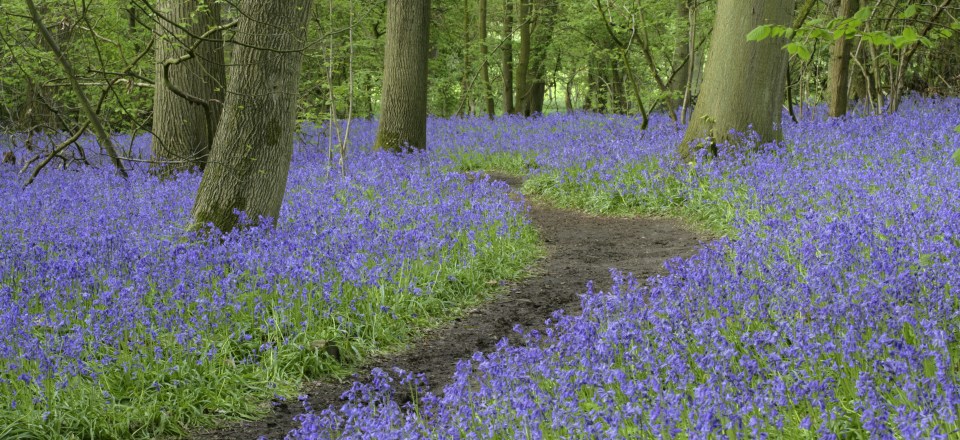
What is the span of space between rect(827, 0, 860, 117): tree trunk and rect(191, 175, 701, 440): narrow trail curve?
5.87 m

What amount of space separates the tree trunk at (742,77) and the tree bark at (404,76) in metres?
5.09

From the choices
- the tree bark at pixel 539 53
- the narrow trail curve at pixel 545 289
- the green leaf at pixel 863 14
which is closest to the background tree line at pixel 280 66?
the green leaf at pixel 863 14

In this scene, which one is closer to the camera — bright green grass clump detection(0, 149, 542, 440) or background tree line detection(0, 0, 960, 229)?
bright green grass clump detection(0, 149, 542, 440)

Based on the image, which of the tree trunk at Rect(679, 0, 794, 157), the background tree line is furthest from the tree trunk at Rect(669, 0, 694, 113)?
the tree trunk at Rect(679, 0, 794, 157)

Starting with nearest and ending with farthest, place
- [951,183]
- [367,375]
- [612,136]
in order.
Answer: [367,375], [951,183], [612,136]

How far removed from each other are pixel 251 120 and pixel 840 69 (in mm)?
10345

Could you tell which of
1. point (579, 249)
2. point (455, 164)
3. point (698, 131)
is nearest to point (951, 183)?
point (579, 249)

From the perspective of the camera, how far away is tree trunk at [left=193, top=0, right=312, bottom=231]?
24.5 ft

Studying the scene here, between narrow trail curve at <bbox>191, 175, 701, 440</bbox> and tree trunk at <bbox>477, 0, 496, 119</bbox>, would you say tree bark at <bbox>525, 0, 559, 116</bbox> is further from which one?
narrow trail curve at <bbox>191, 175, 701, 440</bbox>

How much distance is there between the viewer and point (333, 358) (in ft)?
17.6

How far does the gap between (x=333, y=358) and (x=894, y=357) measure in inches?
133

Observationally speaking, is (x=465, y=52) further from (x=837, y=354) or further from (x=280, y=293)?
(x=837, y=354)

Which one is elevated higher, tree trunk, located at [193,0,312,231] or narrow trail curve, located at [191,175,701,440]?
tree trunk, located at [193,0,312,231]

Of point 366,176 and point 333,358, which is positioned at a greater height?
point 366,176
